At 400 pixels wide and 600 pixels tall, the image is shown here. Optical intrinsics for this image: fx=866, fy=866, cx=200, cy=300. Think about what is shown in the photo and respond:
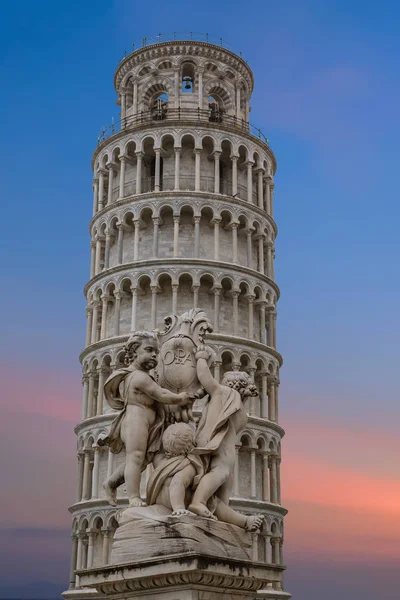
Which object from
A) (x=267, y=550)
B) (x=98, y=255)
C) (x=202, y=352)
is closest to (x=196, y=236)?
(x=98, y=255)

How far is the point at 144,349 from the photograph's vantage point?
9164mm

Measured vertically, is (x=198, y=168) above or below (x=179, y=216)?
above

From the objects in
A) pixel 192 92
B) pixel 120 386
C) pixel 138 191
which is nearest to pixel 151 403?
pixel 120 386

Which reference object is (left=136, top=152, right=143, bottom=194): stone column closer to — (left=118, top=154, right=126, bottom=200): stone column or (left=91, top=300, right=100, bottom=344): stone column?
(left=118, top=154, right=126, bottom=200): stone column

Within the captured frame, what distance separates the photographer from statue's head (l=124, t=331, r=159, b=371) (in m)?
9.11

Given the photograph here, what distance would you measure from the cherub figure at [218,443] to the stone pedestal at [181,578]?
0.60 m

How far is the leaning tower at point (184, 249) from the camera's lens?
54562 mm

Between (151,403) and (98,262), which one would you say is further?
(98,262)

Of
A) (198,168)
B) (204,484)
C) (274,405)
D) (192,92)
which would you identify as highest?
(192,92)

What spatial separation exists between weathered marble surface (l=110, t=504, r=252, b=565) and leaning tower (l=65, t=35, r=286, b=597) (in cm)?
4388

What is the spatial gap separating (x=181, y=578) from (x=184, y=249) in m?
49.5

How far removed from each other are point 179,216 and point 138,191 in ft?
11.6

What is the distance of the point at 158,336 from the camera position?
375 inches

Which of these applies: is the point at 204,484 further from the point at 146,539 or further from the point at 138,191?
the point at 138,191
